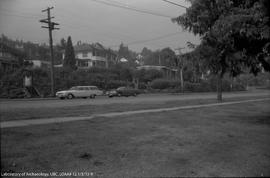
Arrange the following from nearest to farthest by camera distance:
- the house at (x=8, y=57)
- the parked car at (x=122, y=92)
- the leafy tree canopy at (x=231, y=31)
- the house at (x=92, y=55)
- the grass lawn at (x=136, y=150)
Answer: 1. the grass lawn at (x=136, y=150)
2. the leafy tree canopy at (x=231, y=31)
3. the parked car at (x=122, y=92)
4. the house at (x=8, y=57)
5. the house at (x=92, y=55)

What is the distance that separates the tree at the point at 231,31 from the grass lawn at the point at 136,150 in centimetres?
239

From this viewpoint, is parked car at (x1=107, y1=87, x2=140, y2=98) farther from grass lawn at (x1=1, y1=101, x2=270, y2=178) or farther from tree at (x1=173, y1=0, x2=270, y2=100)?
grass lawn at (x1=1, y1=101, x2=270, y2=178)

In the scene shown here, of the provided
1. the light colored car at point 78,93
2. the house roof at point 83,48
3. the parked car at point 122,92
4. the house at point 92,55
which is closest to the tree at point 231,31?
the light colored car at point 78,93

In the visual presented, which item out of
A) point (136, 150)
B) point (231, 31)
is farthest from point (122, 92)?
point (136, 150)

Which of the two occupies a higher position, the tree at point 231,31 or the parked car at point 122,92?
the tree at point 231,31

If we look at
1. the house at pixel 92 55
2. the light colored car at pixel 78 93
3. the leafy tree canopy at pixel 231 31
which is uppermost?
the house at pixel 92 55

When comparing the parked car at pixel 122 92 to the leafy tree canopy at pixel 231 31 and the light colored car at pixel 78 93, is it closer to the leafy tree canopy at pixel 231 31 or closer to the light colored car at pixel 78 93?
the light colored car at pixel 78 93

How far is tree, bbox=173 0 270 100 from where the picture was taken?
7.57 m

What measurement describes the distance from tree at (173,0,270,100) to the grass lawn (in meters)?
2.39

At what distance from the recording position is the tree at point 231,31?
7574 mm

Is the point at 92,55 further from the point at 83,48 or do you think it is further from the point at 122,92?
the point at 122,92

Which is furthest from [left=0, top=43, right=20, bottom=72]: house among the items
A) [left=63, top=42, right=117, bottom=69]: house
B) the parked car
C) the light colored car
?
[left=63, top=42, right=117, bottom=69]: house

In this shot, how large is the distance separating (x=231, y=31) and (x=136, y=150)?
4.46 meters

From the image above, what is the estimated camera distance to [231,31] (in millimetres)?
7855
